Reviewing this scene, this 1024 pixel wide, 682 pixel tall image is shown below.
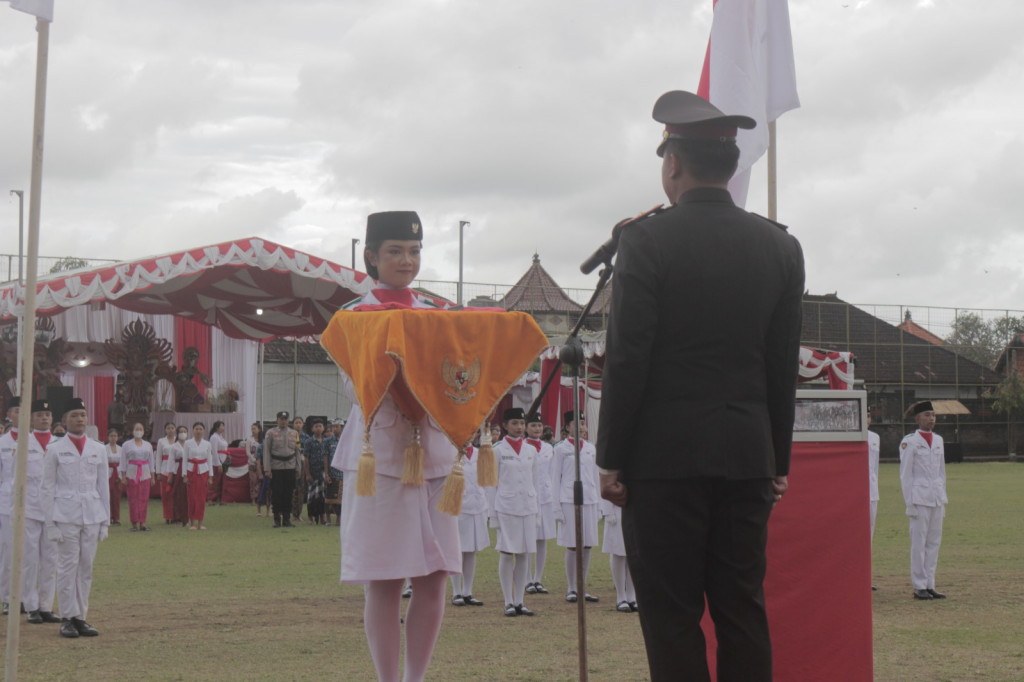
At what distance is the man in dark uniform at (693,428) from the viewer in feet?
10.3

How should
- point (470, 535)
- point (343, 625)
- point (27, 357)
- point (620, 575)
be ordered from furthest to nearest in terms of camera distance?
point (470, 535)
point (620, 575)
point (343, 625)
point (27, 357)

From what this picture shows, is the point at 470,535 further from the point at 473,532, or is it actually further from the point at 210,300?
the point at 210,300

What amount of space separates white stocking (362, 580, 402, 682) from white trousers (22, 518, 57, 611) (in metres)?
6.16

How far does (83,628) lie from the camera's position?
8406 mm

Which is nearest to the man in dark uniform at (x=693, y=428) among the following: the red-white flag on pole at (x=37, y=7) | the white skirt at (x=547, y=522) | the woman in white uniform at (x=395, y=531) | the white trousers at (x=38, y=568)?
the woman in white uniform at (x=395, y=531)

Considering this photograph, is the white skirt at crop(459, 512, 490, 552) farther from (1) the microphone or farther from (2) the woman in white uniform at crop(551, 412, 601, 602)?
(1) the microphone

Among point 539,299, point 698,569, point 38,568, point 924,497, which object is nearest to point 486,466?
point 698,569

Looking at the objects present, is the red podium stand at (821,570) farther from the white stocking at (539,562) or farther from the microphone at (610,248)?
the white stocking at (539,562)

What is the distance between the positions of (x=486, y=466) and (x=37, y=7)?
2.68 m

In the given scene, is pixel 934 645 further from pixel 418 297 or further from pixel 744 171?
pixel 418 297

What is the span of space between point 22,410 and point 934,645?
6085 millimetres

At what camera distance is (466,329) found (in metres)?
4.13

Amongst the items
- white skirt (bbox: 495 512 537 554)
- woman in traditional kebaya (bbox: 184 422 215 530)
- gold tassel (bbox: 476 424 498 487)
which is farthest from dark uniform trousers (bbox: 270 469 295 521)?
gold tassel (bbox: 476 424 498 487)

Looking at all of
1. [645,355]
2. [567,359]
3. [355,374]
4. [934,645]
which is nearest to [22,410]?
[355,374]
